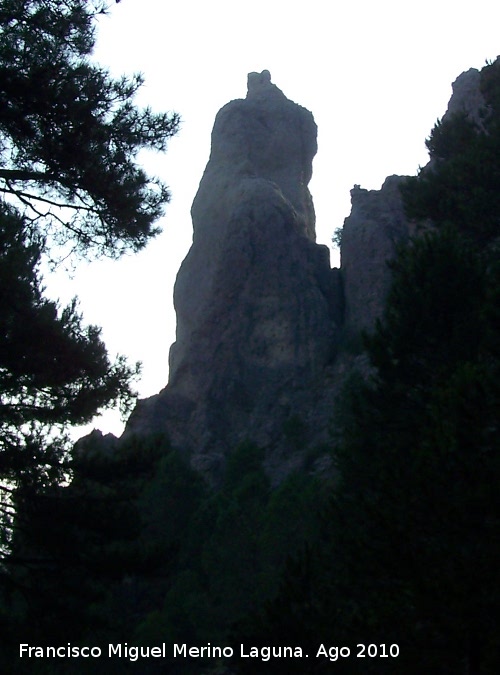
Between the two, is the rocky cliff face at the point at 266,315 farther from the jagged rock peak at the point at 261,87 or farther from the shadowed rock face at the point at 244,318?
the jagged rock peak at the point at 261,87

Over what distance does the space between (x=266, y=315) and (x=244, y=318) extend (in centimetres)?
122

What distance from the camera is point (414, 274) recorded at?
18078 mm

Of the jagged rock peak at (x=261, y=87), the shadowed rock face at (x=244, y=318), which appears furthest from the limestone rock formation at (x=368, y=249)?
the jagged rock peak at (x=261, y=87)

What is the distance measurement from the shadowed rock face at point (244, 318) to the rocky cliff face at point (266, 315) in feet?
0.19

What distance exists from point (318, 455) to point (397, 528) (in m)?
30.9

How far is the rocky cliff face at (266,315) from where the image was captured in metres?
45.6

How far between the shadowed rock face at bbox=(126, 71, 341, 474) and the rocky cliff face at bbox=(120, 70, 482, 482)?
0.06 meters

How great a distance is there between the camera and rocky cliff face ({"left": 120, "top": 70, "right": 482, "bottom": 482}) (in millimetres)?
45625

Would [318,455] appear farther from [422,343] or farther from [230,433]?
[422,343]

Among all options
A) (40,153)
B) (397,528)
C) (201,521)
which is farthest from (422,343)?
(201,521)

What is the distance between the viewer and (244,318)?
49344 millimetres

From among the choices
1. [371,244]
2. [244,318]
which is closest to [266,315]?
[244,318]

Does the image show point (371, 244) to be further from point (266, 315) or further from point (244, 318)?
point (244, 318)

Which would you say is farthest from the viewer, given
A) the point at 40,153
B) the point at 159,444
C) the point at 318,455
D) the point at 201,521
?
the point at 318,455
